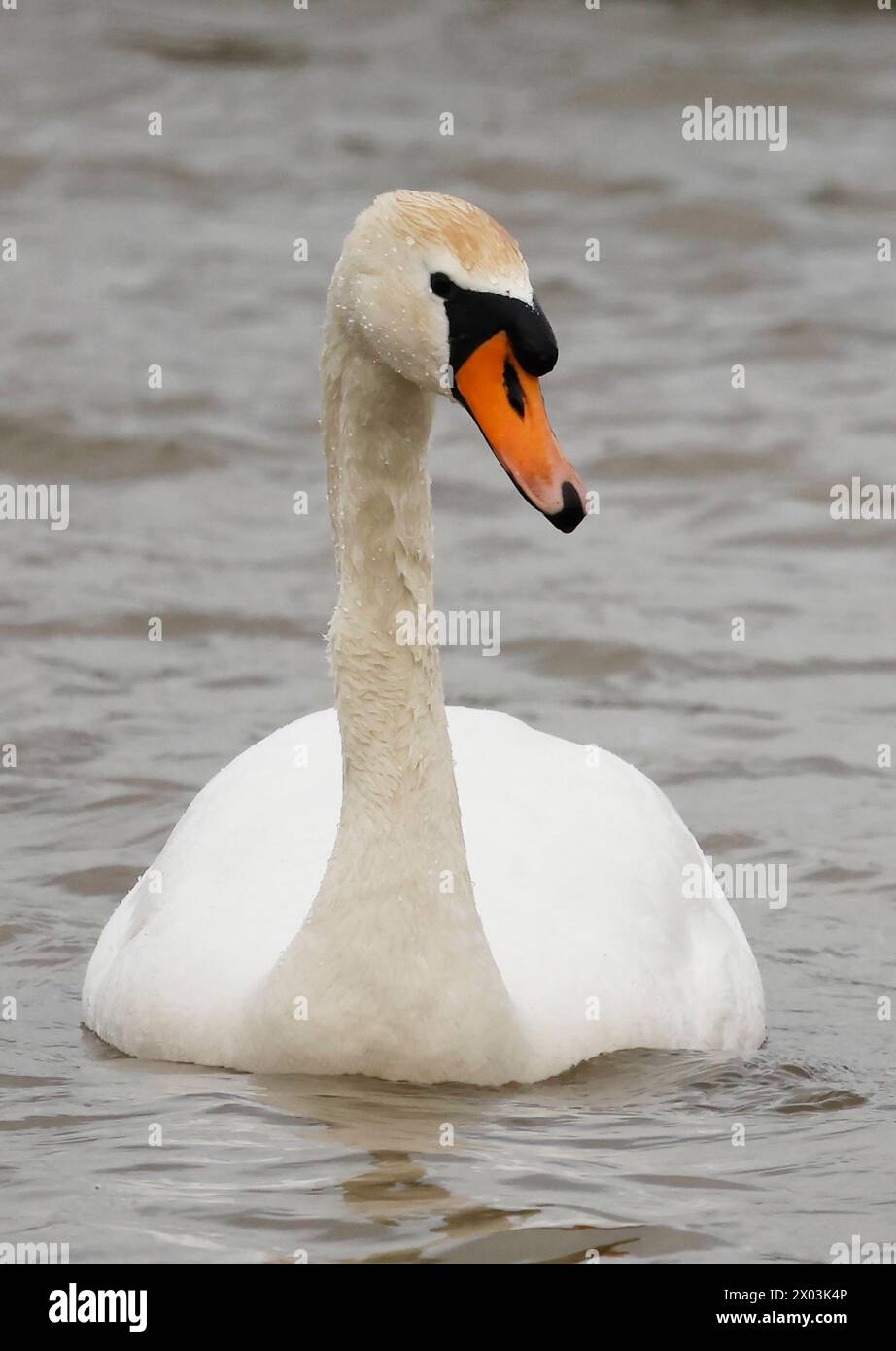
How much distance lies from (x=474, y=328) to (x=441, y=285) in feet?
0.47

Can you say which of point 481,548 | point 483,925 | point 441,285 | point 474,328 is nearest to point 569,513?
point 474,328

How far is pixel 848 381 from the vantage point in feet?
48.8

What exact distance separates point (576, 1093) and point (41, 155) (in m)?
13.8

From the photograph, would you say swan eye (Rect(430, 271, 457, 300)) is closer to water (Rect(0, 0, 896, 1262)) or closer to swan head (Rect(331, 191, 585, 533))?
swan head (Rect(331, 191, 585, 533))

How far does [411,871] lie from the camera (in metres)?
6.42

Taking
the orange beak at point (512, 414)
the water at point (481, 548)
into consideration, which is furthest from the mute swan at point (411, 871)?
the water at point (481, 548)

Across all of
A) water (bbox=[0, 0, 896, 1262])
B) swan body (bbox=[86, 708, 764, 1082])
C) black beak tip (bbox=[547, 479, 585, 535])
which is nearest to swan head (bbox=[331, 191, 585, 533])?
black beak tip (bbox=[547, 479, 585, 535])

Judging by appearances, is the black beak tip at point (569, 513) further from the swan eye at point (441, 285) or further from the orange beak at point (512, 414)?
the swan eye at point (441, 285)

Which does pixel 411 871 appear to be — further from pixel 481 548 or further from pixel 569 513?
pixel 481 548

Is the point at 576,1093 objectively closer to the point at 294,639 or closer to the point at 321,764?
the point at 321,764

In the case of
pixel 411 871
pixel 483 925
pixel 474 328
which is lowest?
pixel 483 925

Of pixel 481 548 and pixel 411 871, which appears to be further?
pixel 481 548
